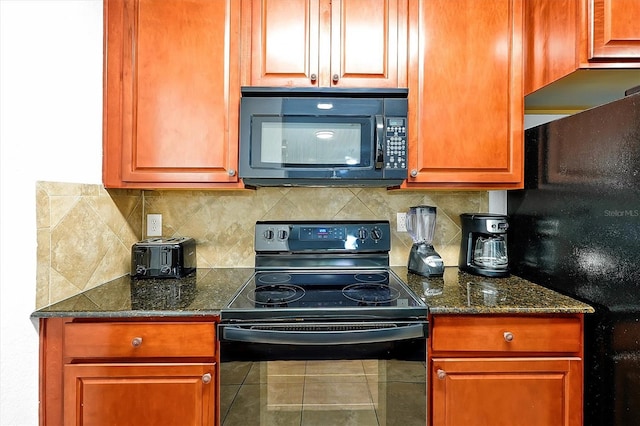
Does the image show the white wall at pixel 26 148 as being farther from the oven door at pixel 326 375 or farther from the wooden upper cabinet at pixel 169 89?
the oven door at pixel 326 375

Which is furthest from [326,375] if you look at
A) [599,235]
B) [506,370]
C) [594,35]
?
[594,35]

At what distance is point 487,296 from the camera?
4.44ft

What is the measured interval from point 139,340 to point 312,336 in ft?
1.96

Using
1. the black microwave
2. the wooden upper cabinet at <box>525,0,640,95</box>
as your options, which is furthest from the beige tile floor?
the wooden upper cabinet at <box>525,0,640,95</box>

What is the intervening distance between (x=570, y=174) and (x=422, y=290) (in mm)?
743

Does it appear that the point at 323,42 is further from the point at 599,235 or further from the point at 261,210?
the point at 599,235

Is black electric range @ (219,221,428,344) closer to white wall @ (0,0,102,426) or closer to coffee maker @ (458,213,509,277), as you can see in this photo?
coffee maker @ (458,213,509,277)

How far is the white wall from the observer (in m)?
1.13

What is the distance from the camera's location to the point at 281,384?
3.99 ft

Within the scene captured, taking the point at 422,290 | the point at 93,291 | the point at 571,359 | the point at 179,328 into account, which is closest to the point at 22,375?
the point at 93,291

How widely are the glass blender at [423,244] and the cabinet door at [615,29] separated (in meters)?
0.89

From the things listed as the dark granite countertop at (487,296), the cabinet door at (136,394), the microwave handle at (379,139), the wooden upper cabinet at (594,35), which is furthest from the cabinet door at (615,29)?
the cabinet door at (136,394)

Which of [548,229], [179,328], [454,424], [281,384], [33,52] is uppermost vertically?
[33,52]

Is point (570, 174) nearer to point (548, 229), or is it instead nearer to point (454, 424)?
point (548, 229)
